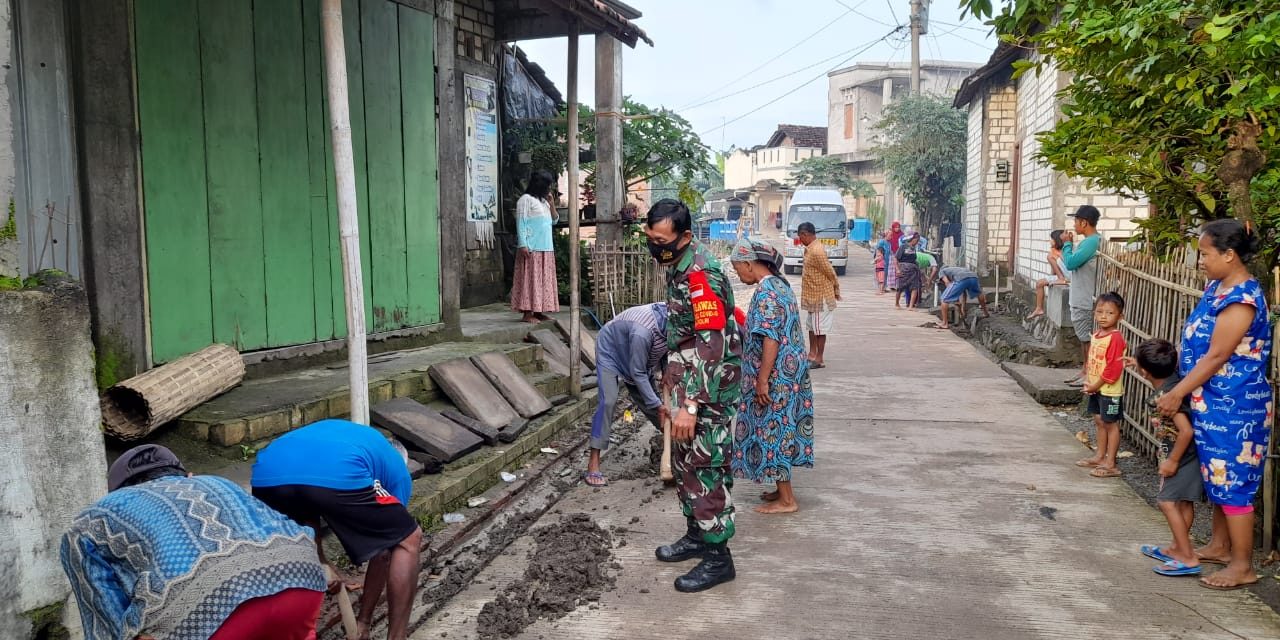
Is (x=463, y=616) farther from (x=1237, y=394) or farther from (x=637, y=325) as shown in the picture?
(x=1237, y=394)

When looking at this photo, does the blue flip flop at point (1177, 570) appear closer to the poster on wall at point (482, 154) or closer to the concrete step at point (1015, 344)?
the concrete step at point (1015, 344)

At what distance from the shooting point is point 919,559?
445 cm

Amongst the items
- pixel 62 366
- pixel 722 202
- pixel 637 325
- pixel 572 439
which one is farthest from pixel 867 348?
pixel 722 202

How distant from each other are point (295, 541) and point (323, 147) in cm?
462

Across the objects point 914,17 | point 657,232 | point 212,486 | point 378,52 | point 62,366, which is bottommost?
point 212,486

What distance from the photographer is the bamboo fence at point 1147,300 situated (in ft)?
18.2

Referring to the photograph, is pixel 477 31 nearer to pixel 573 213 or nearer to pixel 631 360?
pixel 573 213

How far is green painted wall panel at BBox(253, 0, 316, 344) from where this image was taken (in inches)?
233

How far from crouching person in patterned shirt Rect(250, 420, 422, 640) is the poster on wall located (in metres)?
7.86

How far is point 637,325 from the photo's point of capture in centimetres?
563

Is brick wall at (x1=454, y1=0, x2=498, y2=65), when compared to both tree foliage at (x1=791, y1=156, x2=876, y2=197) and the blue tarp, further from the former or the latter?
tree foliage at (x1=791, y1=156, x2=876, y2=197)

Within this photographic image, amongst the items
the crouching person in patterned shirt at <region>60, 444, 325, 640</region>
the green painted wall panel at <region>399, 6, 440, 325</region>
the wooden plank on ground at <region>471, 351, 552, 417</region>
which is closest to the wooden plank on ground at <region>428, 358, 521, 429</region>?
the wooden plank on ground at <region>471, 351, 552, 417</region>

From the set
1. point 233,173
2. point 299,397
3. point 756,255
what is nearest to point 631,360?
point 756,255

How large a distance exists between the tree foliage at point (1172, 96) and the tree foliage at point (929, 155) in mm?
24442
